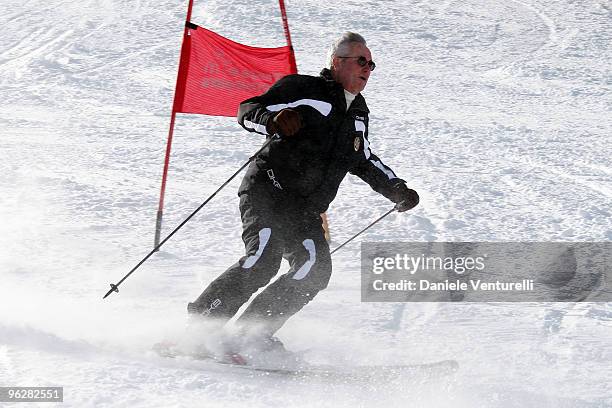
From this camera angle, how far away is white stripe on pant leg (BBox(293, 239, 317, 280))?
3977 millimetres

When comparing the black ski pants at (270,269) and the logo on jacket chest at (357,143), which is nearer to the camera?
the black ski pants at (270,269)

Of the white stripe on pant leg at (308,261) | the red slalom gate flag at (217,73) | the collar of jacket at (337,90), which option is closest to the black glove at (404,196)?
the collar of jacket at (337,90)

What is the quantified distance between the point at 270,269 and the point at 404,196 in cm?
81

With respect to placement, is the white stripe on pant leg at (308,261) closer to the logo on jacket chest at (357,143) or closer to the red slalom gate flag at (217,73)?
the logo on jacket chest at (357,143)

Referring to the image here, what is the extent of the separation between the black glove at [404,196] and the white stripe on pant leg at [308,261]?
1.86 feet

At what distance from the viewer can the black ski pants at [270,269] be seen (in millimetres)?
3963

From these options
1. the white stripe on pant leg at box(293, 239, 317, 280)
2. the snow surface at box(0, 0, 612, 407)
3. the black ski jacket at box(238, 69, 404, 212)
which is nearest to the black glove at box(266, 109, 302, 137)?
the black ski jacket at box(238, 69, 404, 212)

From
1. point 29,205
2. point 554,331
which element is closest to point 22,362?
point 554,331

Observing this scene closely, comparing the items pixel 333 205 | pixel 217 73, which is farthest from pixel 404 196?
pixel 333 205

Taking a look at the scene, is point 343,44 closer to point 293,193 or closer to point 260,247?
point 293,193

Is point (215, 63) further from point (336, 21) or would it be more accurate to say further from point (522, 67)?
point (336, 21)

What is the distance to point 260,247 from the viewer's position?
13.0ft

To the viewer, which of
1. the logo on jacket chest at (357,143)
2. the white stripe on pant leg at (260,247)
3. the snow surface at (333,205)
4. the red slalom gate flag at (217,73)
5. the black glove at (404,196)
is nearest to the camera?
the snow surface at (333,205)

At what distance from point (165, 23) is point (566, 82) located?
6.78 metres
